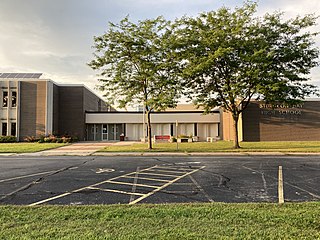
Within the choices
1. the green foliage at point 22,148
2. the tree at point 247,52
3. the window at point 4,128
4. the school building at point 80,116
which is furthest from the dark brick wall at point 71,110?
the tree at point 247,52

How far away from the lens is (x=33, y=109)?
1346 inches

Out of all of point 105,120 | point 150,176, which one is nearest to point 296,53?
point 150,176

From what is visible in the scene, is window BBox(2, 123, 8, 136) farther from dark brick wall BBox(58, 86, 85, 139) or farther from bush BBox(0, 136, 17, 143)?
dark brick wall BBox(58, 86, 85, 139)

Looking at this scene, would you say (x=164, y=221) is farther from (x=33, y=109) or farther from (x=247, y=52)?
(x=33, y=109)

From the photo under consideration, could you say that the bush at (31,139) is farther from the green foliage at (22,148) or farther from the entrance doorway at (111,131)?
the entrance doorway at (111,131)

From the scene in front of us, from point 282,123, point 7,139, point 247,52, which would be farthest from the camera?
point 282,123

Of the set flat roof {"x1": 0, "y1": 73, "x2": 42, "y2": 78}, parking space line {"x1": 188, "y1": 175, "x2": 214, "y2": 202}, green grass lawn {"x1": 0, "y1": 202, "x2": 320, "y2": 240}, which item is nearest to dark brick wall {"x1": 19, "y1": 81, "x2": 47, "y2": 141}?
A: flat roof {"x1": 0, "y1": 73, "x2": 42, "y2": 78}

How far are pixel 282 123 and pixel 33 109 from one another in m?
30.7

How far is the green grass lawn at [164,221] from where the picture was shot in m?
4.03

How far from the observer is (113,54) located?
873 inches

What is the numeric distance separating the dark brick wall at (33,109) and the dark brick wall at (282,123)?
983 inches

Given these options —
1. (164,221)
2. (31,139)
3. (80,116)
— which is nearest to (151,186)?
(164,221)

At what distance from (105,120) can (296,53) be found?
88.6 ft

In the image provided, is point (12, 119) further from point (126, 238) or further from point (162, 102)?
point (126, 238)
